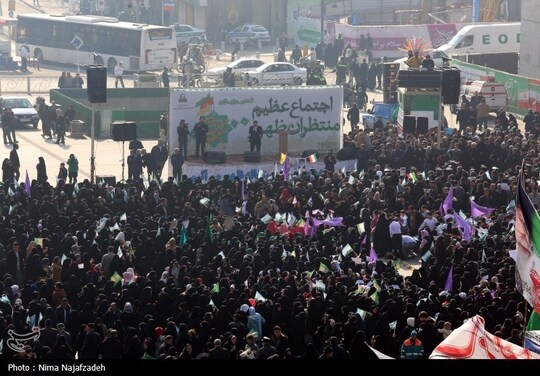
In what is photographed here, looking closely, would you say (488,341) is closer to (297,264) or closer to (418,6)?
(297,264)

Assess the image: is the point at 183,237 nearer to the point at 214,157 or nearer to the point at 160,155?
the point at 160,155

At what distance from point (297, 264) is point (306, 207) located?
5.22 meters

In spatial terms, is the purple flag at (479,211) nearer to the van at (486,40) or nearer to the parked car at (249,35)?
the van at (486,40)

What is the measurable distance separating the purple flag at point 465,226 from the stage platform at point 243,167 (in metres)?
7.15

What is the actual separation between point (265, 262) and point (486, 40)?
3389cm

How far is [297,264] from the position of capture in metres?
20.1

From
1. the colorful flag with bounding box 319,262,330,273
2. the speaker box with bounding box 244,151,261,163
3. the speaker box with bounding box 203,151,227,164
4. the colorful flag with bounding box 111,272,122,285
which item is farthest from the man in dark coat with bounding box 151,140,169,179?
the colorful flag with bounding box 111,272,122,285

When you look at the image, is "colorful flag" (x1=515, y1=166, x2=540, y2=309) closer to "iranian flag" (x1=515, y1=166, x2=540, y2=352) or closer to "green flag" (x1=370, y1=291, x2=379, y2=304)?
"iranian flag" (x1=515, y1=166, x2=540, y2=352)

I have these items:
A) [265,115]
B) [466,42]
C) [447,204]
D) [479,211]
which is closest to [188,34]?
[466,42]

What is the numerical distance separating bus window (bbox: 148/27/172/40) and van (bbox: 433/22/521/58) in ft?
36.3

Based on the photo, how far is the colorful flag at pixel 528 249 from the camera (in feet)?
44.9

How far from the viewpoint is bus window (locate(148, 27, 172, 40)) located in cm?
5466

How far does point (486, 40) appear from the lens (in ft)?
172

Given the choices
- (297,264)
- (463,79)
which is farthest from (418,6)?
(297,264)
